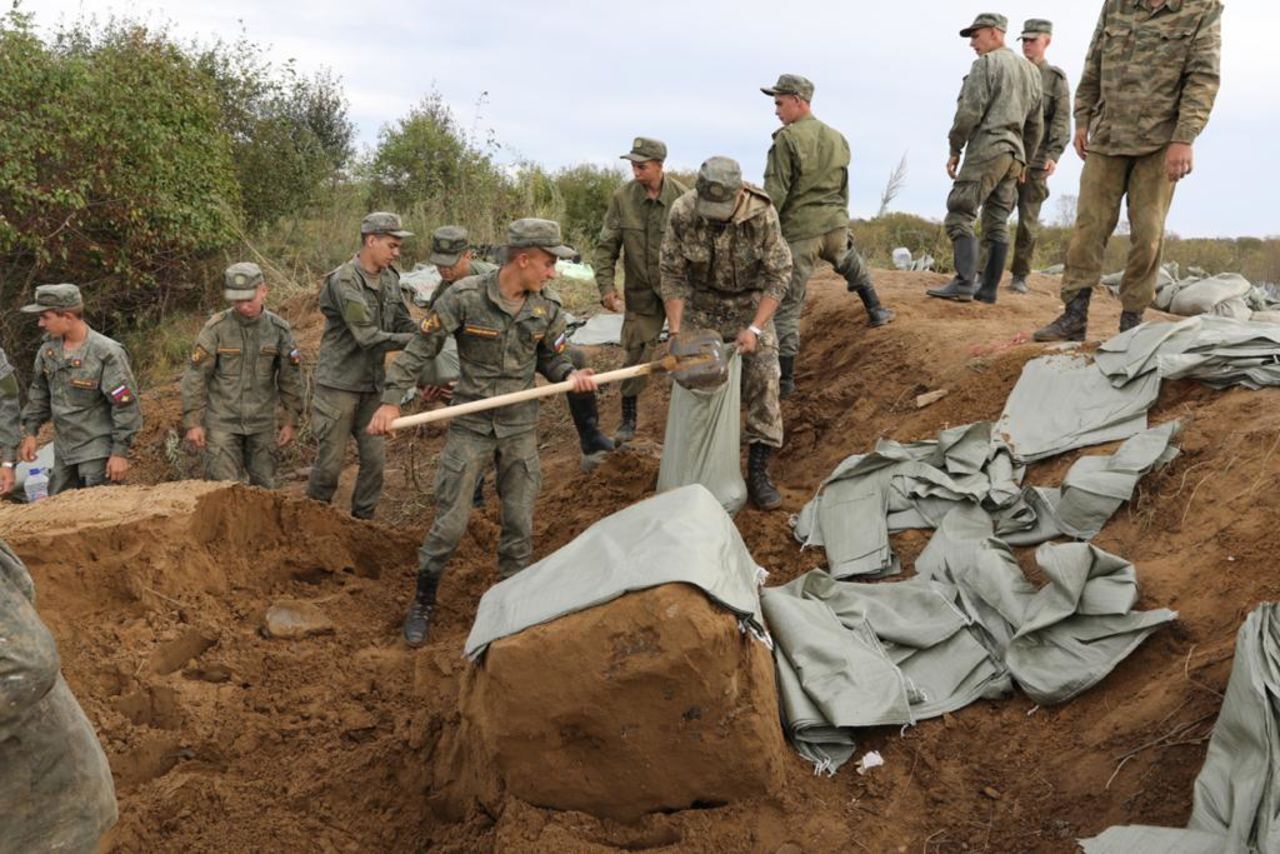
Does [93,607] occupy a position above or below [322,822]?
above

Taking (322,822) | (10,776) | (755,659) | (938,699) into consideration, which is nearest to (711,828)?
(755,659)

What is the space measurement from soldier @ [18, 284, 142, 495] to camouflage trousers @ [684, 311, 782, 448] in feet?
11.6

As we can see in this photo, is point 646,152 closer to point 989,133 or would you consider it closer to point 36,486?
point 989,133

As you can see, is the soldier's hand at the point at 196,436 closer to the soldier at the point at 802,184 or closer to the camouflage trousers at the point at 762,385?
the camouflage trousers at the point at 762,385

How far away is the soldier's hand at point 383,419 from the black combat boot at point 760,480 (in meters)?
1.96

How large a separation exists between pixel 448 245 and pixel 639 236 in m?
1.21

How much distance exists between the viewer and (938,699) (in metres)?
3.36

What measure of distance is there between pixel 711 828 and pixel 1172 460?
2.43 metres

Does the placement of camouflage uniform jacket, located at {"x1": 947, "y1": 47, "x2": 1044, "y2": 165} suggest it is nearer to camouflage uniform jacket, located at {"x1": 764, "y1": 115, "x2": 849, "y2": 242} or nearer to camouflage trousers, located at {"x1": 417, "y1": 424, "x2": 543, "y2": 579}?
camouflage uniform jacket, located at {"x1": 764, "y1": 115, "x2": 849, "y2": 242}

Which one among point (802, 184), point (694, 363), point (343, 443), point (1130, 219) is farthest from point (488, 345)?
point (1130, 219)

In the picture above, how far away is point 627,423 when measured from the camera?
6.70m

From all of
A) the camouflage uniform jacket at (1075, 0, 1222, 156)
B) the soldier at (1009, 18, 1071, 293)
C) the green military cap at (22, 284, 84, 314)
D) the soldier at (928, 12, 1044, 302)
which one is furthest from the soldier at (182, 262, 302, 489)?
the soldier at (1009, 18, 1071, 293)

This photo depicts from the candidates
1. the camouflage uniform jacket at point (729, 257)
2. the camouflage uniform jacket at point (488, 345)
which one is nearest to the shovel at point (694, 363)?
the camouflage uniform jacket at point (488, 345)

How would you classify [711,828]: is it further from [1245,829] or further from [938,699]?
[1245,829]
